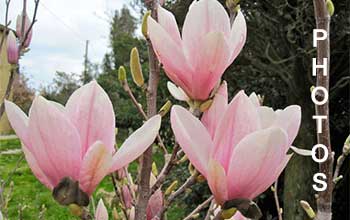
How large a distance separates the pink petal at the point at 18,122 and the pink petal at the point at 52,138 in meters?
0.01

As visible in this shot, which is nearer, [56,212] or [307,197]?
[307,197]

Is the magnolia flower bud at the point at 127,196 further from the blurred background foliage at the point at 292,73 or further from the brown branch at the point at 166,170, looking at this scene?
the blurred background foliage at the point at 292,73

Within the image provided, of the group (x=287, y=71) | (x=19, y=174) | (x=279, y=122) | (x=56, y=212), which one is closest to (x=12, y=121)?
(x=279, y=122)

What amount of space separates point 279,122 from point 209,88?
0.19 ft

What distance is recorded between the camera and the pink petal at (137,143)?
1.03 feet

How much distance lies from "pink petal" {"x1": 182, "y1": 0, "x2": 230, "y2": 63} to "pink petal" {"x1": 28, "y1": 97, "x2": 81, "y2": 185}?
0.35 feet

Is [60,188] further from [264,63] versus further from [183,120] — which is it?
[264,63]

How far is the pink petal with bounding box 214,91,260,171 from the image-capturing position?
12.4 inches

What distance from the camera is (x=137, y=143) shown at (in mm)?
316

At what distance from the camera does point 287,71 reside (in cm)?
266

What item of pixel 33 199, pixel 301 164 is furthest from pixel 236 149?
pixel 33 199

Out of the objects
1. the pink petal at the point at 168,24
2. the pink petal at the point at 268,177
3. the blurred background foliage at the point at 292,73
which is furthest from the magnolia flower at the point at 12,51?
the blurred background foliage at the point at 292,73

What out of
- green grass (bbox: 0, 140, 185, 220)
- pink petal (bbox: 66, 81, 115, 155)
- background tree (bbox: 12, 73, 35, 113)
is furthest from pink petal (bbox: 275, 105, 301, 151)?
green grass (bbox: 0, 140, 185, 220)

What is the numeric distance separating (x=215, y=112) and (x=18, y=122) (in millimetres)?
138
